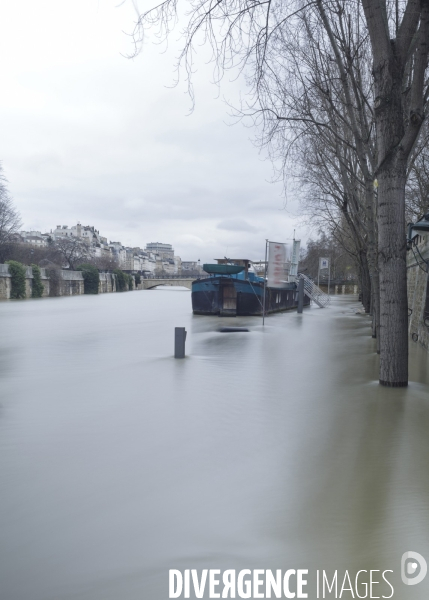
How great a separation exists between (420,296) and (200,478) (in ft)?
38.6

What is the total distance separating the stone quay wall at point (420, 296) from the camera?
1278 cm

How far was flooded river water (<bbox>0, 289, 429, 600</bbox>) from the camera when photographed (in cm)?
373

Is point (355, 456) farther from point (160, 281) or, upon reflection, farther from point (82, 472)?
point (160, 281)

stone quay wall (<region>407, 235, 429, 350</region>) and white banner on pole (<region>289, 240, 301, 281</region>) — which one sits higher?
white banner on pole (<region>289, 240, 301, 281</region>)

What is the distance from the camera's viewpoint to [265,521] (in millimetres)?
4297

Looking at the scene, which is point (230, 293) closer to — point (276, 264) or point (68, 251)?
point (276, 264)

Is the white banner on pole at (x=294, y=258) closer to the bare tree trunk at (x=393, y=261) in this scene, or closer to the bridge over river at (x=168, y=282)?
the bare tree trunk at (x=393, y=261)

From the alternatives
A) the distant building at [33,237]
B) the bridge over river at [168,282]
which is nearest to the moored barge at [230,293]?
the bridge over river at [168,282]

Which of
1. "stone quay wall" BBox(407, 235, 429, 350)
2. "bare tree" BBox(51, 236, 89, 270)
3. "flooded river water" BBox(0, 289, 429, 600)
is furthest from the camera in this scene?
"bare tree" BBox(51, 236, 89, 270)

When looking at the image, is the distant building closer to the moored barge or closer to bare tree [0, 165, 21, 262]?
bare tree [0, 165, 21, 262]

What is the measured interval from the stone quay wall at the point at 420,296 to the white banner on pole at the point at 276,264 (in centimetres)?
609

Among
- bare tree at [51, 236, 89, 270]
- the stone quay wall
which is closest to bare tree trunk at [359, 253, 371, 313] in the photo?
the stone quay wall

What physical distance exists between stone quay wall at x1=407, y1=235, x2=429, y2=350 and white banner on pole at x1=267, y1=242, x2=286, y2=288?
609 centimetres

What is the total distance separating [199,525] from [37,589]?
1.20 m
